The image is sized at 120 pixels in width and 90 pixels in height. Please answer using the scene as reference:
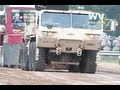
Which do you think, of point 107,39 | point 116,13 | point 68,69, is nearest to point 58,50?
point 68,69

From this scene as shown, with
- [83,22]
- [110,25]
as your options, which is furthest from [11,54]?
[110,25]

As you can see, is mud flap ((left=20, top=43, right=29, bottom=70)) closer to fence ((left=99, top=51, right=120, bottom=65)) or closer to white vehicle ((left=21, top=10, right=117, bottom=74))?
white vehicle ((left=21, top=10, right=117, bottom=74))

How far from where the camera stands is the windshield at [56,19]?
1842 cm

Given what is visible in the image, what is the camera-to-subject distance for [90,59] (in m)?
19.2

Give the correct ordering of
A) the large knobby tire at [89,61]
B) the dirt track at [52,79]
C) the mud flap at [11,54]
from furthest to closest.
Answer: the mud flap at [11,54] → the large knobby tire at [89,61] → the dirt track at [52,79]

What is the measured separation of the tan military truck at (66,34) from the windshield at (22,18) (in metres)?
1.55

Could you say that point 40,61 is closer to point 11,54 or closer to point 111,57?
point 11,54

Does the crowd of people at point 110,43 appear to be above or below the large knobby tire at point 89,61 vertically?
above

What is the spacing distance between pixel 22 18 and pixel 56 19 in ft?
13.7

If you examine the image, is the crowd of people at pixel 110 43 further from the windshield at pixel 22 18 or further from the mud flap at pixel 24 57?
the mud flap at pixel 24 57

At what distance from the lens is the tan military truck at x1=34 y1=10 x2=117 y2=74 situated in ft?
60.5

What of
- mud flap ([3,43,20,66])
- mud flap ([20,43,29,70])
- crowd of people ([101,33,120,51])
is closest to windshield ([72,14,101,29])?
mud flap ([20,43,29,70])

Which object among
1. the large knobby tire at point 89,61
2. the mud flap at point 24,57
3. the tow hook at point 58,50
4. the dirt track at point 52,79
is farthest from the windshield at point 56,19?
the mud flap at point 24,57

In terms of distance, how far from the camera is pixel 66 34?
18531mm
